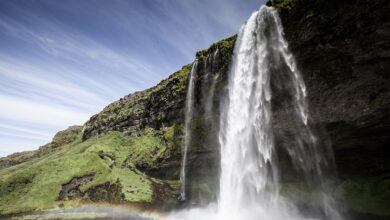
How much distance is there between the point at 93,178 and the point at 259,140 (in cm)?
3154

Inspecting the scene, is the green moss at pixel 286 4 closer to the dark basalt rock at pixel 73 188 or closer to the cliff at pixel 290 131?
the cliff at pixel 290 131

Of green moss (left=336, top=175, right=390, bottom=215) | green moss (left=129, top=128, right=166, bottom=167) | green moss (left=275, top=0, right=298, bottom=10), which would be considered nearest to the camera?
green moss (left=336, top=175, right=390, bottom=215)

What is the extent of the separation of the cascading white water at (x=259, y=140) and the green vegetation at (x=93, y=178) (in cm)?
1393

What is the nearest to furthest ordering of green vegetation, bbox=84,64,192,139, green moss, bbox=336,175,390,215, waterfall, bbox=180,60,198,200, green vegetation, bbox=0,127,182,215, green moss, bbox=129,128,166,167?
1. green moss, bbox=336,175,390,215
2. waterfall, bbox=180,60,198,200
3. green vegetation, bbox=0,127,182,215
4. green moss, bbox=129,128,166,167
5. green vegetation, bbox=84,64,192,139

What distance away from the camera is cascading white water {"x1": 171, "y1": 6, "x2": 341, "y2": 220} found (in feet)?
95.7

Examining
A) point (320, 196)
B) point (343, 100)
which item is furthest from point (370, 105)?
point (320, 196)

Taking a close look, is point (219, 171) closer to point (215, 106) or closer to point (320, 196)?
point (215, 106)

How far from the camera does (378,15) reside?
23.7 metres

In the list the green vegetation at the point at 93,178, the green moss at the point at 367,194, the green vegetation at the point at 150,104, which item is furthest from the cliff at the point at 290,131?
the green vegetation at the point at 150,104

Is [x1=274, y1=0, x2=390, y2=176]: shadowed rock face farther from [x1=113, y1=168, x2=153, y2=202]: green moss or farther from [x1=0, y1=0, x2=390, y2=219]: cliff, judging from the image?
[x1=113, y1=168, x2=153, y2=202]: green moss

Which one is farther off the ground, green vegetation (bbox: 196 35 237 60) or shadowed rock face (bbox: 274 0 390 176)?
green vegetation (bbox: 196 35 237 60)

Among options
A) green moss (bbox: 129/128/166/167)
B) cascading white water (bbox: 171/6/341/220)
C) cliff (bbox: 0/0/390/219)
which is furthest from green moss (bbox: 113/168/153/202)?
cascading white water (bbox: 171/6/341/220)

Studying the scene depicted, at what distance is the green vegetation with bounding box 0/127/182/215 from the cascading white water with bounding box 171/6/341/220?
13933mm

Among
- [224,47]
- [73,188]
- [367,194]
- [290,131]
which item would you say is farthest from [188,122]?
[367,194]
